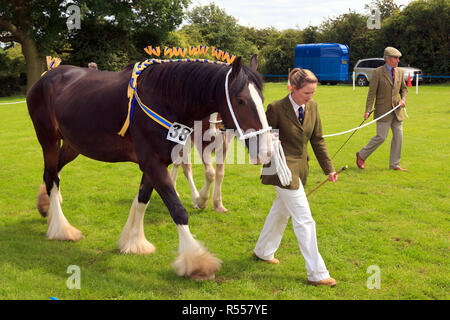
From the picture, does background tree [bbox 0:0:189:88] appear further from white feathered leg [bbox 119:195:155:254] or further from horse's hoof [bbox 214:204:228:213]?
white feathered leg [bbox 119:195:155:254]

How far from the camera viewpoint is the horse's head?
3.35 meters

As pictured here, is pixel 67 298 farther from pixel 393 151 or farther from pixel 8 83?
pixel 8 83

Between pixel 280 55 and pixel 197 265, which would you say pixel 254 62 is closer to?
pixel 197 265

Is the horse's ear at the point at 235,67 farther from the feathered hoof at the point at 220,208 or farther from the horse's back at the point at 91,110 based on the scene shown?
the feathered hoof at the point at 220,208

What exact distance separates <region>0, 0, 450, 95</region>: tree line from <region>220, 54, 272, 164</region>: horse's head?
24206 mm

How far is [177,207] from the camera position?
3.91m

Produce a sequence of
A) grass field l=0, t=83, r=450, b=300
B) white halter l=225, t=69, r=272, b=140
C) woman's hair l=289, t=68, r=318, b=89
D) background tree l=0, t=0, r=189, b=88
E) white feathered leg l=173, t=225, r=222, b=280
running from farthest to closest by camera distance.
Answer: background tree l=0, t=0, r=189, b=88 → white feathered leg l=173, t=225, r=222, b=280 → grass field l=0, t=83, r=450, b=300 → woman's hair l=289, t=68, r=318, b=89 → white halter l=225, t=69, r=272, b=140

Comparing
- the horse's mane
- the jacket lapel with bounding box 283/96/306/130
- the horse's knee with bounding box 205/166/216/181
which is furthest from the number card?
the horse's knee with bounding box 205/166/216/181

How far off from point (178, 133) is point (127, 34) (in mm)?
28603

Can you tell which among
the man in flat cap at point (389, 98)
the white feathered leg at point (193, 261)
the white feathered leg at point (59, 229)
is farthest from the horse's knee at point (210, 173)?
the man in flat cap at point (389, 98)

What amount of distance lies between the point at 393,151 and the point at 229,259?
524 centimetres

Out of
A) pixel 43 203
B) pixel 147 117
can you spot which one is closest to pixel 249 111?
pixel 147 117

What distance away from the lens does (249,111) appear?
11.1 feet
